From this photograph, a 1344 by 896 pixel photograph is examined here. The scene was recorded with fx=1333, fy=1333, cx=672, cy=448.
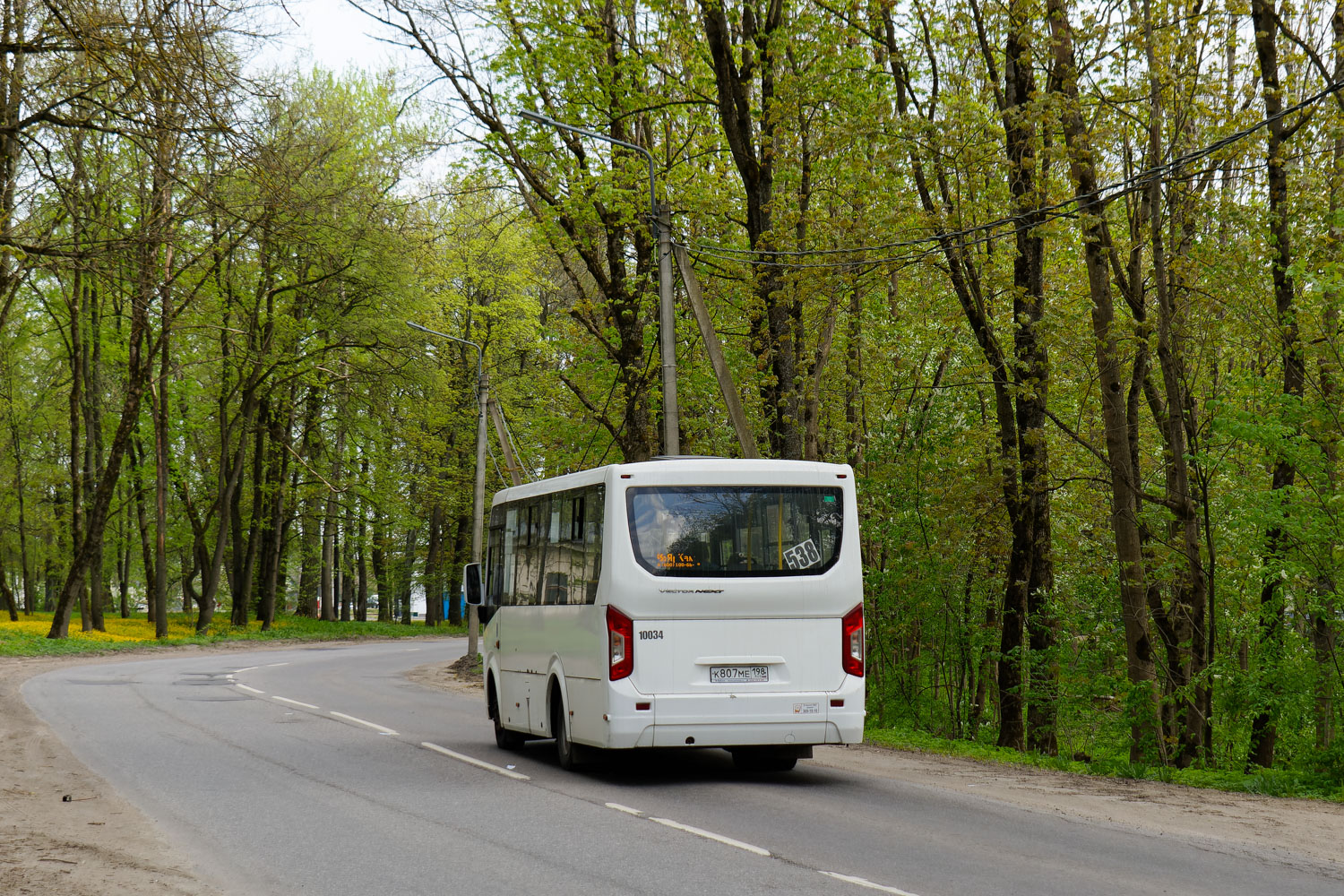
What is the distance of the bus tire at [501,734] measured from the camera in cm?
1502

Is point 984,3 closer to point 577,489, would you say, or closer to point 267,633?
point 577,489

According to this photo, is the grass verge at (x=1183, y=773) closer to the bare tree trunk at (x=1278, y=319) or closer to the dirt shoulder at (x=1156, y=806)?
the dirt shoulder at (x=1156, y=806)

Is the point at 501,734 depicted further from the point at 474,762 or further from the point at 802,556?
the point at 802,556

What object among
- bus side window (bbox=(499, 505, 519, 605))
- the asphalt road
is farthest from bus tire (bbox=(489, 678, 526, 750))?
bus side window (bbox=(499, 505, 519, 605))

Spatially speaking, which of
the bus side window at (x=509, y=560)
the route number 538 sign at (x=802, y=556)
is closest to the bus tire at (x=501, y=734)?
the bus side window at (x=509, y=560)

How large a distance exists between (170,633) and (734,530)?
41710 millimetres

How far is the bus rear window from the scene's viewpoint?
11.6 metres

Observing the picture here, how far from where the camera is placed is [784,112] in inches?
816

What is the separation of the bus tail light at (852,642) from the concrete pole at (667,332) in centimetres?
840

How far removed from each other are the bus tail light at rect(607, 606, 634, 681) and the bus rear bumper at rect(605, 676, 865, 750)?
22 centimetres

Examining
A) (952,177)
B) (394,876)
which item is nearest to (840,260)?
(952,177)

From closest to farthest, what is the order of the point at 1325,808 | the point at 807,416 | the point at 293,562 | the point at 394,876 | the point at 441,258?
1. the point at 394,876
2. the point at 1325,808
3. the point at 807,416
4. the point at 441,258
5. the point at 293,562

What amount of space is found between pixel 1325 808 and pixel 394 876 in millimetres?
7603

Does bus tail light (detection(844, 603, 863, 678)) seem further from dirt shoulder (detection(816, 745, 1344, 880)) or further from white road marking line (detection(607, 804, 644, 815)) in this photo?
white road marking line (detection(607, 804, 644, 815))
